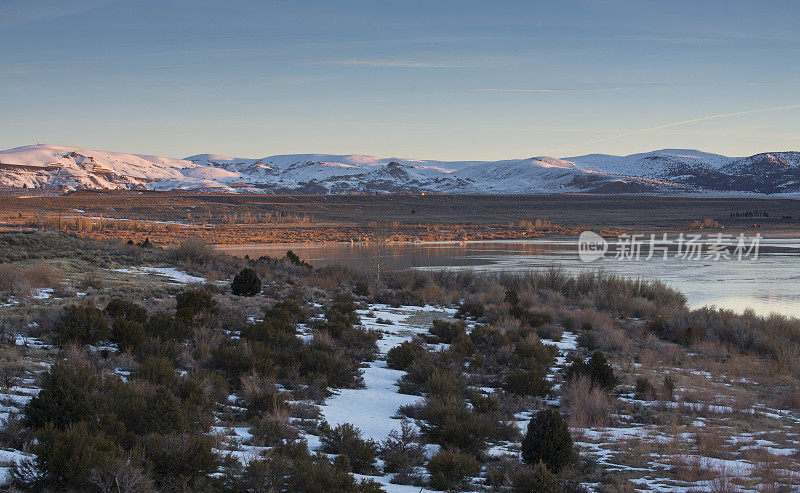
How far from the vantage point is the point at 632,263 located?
3016 cm

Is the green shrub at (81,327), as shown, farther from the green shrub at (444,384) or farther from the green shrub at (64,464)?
the green shrub at (444,384)

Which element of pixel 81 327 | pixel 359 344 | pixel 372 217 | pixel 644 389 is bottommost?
pixel 644 389

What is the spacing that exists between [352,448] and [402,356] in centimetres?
425

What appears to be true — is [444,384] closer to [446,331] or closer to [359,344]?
[359,344]

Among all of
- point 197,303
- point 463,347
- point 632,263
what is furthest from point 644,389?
point 632,263

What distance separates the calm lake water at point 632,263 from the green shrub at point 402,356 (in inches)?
479

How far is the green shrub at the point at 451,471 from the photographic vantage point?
5266 mm

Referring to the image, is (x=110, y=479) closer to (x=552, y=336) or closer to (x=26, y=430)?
(x=26, y=430)

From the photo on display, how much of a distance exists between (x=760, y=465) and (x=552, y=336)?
7548 millimetres

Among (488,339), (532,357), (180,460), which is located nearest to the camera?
(180,460)

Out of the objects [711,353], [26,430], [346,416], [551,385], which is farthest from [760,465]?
[711,353]

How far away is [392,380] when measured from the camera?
30.2ft

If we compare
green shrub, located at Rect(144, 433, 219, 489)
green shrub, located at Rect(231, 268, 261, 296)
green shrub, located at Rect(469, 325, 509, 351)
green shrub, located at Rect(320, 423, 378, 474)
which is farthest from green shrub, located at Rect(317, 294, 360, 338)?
green shrub, located at Rect(144, 433, 219, 489)

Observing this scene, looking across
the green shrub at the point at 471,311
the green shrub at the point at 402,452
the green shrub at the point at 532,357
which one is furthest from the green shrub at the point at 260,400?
the green shrub at the point at 471,311
